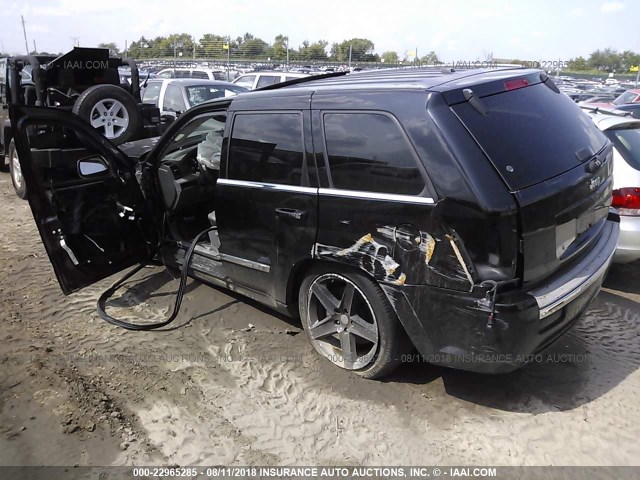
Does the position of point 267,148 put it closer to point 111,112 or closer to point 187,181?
point 187,181

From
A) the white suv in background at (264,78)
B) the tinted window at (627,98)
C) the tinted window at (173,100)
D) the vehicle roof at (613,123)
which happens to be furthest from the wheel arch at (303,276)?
the tinted window at (627,98)

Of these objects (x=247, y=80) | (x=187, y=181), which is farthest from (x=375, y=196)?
(x=247, y=80)

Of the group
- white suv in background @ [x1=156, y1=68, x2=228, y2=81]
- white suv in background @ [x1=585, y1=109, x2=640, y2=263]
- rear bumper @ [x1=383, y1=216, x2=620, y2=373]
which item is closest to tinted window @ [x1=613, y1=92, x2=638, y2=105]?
white suv in background @ [x1=156, y1=68, x2=228, y2=81]

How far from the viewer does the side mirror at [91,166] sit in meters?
4.33

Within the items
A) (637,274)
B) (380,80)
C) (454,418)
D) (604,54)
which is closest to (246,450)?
(454,418)

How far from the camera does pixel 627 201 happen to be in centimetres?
422

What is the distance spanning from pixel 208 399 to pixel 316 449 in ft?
2.59

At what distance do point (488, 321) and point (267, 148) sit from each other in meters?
1.78

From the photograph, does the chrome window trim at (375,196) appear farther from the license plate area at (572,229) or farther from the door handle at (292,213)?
the license plate area at (572,229)

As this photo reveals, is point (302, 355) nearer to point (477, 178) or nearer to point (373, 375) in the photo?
point (373, 375)

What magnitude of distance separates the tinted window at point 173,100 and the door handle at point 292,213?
707cm

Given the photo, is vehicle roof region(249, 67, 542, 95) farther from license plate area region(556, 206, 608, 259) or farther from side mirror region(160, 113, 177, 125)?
side mirror region(160, 113, 177, 125)

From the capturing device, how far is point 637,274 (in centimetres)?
486

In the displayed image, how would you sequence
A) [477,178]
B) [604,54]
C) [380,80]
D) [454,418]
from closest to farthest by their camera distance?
[477,178]
[454,418]
[380,80]
[604,54]
